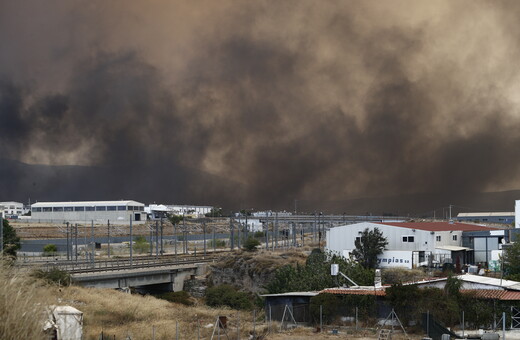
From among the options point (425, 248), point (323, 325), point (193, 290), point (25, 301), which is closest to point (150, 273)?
point (193, 290)

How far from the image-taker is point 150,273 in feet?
266

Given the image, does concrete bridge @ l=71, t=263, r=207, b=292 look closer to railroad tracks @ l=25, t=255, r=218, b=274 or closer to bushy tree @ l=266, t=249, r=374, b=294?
railroad tracks @ l=25, t=255, r=218, b=274

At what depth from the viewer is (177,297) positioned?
261ft

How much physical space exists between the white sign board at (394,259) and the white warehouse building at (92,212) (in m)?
115

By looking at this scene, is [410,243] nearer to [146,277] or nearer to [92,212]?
[146,277]

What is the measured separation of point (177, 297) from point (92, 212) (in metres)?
114

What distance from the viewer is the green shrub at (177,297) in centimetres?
7666

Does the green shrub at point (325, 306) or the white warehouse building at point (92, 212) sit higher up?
the white warehouse building at point (92, 212)

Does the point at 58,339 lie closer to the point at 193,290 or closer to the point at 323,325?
the point at 323,325

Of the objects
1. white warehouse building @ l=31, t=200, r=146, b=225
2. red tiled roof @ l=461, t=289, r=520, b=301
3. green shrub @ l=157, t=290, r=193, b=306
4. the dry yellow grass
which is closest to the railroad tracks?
green shrub @ l=157, t=290, r=193, b=306

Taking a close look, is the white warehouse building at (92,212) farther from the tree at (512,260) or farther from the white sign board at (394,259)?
the tree at (512,260)

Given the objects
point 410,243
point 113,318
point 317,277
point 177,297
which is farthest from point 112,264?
point 113,318

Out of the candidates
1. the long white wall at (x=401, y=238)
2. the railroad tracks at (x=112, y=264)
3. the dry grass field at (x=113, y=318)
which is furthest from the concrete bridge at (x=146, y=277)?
the long white wall at (x=401, y=238)

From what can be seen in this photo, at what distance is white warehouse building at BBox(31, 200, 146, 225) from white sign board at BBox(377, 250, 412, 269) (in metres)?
115
